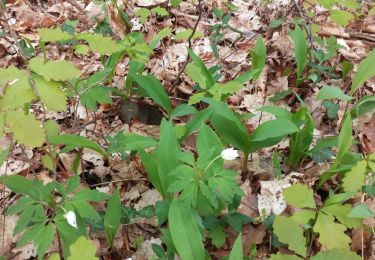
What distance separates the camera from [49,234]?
109cm

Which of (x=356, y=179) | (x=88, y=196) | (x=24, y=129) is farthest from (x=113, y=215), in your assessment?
(x=356, y=179)

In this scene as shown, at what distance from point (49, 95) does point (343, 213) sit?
3.30 ft

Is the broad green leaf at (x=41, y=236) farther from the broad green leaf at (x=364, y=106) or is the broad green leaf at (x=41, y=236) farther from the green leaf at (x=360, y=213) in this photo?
the broad green leaf at (x=364, y=106)

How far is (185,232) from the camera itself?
1251 mm

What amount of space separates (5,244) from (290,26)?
2117 millimetres

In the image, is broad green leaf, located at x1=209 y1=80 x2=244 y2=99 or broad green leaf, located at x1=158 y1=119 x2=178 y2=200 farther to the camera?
broad green leaf, located at x1=209 y1=80 x2=244 y2=99

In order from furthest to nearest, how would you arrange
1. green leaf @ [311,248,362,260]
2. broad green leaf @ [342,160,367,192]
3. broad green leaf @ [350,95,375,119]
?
broad green leaf @ [350,95,375,119] → broad green leaf @ [342,160,367,192] → green leaf @ [311,248,362,260]

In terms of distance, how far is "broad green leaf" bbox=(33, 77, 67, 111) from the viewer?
1052mm

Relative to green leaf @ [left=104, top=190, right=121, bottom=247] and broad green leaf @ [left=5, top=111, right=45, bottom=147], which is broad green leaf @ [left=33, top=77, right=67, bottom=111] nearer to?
broad green leaf @ [left=5, top=111, right=45, bottom=147]

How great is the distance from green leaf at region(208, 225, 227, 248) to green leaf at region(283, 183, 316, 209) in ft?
0.86

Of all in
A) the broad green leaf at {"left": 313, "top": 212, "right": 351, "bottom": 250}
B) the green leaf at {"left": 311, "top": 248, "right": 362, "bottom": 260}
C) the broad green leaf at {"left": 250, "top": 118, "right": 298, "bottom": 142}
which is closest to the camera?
the green leaf at {"left": 311, "top": 248, "right": 362, "bottom": 260}

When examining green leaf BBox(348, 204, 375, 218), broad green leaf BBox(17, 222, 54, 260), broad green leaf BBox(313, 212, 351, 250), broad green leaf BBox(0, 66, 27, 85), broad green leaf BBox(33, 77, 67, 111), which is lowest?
broad green leaf BBox(313, 212, 351, 250)

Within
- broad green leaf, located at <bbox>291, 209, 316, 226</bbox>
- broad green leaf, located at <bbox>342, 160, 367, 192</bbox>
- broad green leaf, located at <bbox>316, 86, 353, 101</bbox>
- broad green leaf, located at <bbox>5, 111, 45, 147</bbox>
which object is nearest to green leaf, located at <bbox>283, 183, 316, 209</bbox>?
broad green leaf, located at <bbox>291, 209, 316, 226</bbox>

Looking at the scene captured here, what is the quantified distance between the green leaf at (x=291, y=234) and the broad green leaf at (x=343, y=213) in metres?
0.19
